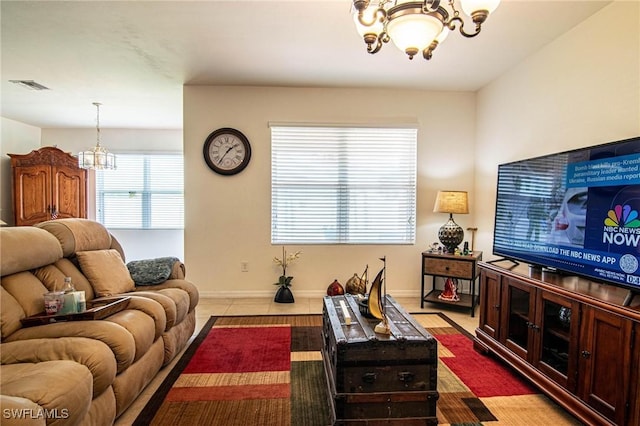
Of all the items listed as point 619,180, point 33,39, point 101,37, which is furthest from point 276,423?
point 33,39

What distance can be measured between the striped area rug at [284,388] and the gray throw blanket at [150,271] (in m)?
0.64

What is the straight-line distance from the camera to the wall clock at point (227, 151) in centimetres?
412

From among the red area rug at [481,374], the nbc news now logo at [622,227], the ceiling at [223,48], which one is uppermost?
the ceiling at [223,48]

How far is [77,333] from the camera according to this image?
1.74 metres

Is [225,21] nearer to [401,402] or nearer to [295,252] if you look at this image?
[295,252]

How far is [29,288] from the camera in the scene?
6.39 ft

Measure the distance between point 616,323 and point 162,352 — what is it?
106 inches

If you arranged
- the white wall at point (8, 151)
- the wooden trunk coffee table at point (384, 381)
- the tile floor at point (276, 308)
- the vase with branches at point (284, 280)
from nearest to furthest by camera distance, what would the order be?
the wooden trunk coffee table at point (384, 381), the tile floor at point (276, 308), the vase with branches at point (284, 280), the white wall at point (8, 151)

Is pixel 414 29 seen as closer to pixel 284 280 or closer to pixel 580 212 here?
pixel 580 212

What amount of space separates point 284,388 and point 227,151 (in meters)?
2.91

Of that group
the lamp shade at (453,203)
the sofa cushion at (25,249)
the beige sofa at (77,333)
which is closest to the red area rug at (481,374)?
the lamp shade at (453,203)

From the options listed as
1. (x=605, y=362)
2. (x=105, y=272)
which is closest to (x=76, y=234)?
(x=105, y=272)

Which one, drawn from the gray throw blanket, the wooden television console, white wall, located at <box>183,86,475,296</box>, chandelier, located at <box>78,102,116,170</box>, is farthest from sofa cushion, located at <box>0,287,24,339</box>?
chandelier, located at <box>78,102,116,170</box>

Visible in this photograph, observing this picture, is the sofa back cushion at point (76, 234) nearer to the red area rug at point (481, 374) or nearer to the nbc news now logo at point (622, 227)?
the red area rug at point (481, 374)
